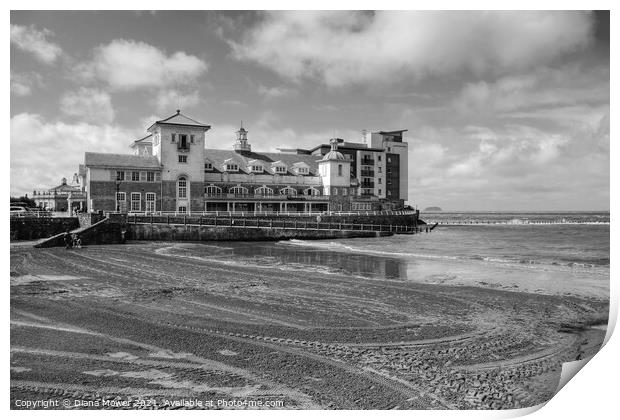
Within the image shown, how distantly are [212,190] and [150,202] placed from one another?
7.29m

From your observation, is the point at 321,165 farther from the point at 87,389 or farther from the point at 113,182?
the point at 87,389

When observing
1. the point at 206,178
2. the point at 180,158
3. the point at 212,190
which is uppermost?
the point at 180,158

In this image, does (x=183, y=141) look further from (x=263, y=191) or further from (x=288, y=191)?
(x=288, y=191)

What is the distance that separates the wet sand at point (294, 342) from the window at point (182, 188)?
27830mm

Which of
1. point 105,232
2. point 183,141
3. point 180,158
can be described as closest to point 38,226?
point 105,232

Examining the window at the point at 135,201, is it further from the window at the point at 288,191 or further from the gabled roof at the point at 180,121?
the window at the point at 288,191

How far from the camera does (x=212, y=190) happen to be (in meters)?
45.2

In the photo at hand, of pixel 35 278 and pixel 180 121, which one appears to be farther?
pixel 180 121

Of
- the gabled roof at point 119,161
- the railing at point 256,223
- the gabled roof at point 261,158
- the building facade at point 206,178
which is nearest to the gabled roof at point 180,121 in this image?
the building facade at point 206,178

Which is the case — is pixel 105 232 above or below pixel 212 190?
below

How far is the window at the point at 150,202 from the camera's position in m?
39.8

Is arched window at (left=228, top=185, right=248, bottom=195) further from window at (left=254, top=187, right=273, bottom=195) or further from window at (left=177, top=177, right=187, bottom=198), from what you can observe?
window at (left=177, top=177, right=187, bottom=198)

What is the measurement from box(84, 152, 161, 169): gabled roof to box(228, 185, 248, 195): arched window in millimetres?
8761

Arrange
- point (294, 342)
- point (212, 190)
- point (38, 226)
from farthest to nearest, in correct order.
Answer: point (212, 190) → point (38, 226) → point (294, 342)
